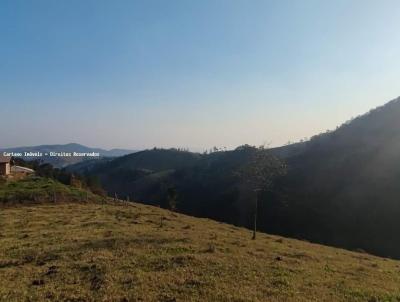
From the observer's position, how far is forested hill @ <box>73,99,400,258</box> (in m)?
102

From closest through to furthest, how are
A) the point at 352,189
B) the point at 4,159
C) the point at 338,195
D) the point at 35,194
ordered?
the point at 35,194
the point at 4,159
the point at 352,189
the point at 338,195

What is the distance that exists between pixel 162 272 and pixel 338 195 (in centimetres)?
11321

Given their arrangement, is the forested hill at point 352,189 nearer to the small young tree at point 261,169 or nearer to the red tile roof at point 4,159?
the small young tree at point 261,169

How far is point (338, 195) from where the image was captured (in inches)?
4833

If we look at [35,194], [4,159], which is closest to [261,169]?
[35,194]

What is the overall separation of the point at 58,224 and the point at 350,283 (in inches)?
934

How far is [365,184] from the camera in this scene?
12156 centimetres

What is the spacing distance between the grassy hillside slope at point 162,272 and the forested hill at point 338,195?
55785mm

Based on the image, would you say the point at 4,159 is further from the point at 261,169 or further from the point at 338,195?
the point at 338,195

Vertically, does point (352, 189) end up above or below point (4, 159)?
below

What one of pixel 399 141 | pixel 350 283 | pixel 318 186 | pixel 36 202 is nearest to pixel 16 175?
pixel 36 202

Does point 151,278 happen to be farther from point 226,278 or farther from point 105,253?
point 105,253

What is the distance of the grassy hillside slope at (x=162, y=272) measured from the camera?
48.9 ft

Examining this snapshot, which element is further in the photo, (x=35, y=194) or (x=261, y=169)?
(x=35, y=194)
